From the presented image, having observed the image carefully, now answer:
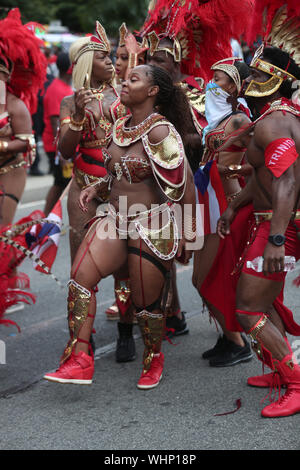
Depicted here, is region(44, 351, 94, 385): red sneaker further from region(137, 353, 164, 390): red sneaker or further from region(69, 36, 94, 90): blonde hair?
region(69, 36, 94, 90): blonde hair

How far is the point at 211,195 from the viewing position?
452 cm

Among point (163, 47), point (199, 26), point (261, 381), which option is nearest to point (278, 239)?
point (261, 381)

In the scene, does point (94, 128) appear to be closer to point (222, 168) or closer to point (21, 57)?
point (222, 168)

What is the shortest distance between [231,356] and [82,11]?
21.3 metres

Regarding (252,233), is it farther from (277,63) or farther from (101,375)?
(101,375)

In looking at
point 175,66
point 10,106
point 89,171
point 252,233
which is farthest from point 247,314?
point 10,106

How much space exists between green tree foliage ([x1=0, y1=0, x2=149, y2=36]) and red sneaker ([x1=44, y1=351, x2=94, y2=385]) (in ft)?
57.8

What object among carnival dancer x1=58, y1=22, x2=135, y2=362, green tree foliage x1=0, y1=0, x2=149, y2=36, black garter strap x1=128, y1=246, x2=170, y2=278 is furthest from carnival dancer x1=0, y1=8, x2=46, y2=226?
green tree foliage x1=0, y1=0, x2=149, y2=36

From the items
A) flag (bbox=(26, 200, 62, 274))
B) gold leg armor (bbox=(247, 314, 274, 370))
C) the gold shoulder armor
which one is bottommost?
gold leg armor (bbox=(247, 314, 274, 370))

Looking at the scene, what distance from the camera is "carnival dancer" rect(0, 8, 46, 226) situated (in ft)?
16.9

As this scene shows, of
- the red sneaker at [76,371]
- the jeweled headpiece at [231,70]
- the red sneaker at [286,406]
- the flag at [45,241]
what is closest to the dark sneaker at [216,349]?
the red sneaker at [286,406]

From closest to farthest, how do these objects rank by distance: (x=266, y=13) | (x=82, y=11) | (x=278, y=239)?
(x=278, y=239)
(x=266, y=13)
(x=82, y=11)

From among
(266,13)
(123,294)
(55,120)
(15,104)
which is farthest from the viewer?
(55,120)

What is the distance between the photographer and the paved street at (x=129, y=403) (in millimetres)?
3416
